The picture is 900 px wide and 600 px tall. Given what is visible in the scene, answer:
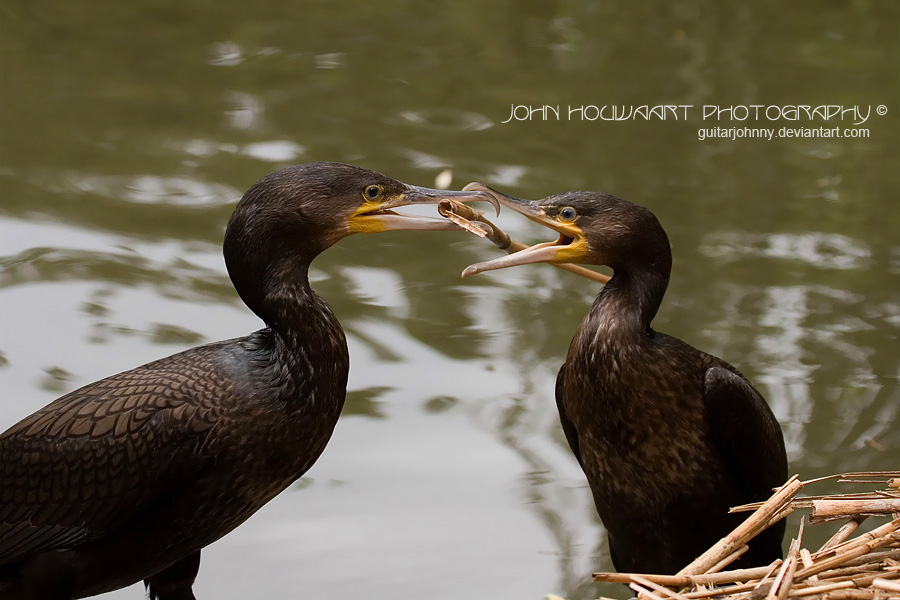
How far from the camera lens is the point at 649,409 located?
3.95m

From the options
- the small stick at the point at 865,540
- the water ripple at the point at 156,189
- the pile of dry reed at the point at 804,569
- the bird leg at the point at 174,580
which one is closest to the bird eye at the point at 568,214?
the pile of dry reed at the point at 804,569

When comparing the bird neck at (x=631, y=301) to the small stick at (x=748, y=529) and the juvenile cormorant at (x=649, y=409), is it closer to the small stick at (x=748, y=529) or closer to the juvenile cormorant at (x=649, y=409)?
the juvenile cormorant at (x=649, y=409)

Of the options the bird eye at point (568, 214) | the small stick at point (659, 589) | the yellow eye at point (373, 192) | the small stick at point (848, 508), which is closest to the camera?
the small stick at point (659, 589)

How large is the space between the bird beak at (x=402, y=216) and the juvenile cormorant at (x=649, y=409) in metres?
0.18

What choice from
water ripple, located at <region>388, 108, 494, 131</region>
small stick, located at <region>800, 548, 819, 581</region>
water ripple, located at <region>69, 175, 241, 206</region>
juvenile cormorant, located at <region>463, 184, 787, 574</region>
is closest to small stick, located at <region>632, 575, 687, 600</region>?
small stick, located at <region>800, 548, 819, 581</region>

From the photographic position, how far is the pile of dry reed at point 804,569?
287 cm

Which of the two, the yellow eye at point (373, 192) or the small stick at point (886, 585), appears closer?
the small stick at point (886, 585)

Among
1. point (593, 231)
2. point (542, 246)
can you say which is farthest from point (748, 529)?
point (542, 246)

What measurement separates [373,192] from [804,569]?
1.70 m

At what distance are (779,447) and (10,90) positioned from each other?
5487 millimetres

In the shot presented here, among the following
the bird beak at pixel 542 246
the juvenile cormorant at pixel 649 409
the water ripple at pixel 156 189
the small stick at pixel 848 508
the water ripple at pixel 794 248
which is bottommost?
the small stick at pixel 848 508

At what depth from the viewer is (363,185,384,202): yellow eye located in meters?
3.86

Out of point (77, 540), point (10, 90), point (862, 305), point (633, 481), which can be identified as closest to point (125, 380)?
point (77, 540)

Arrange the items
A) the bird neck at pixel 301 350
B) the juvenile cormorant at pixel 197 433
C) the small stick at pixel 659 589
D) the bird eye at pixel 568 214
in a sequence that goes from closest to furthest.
Answer: the small stick at pixel 659 589, the juvenile cormorant at pixel 197 433, the bird neck at pixel 301 350, the bird eye at pixel 568 214
